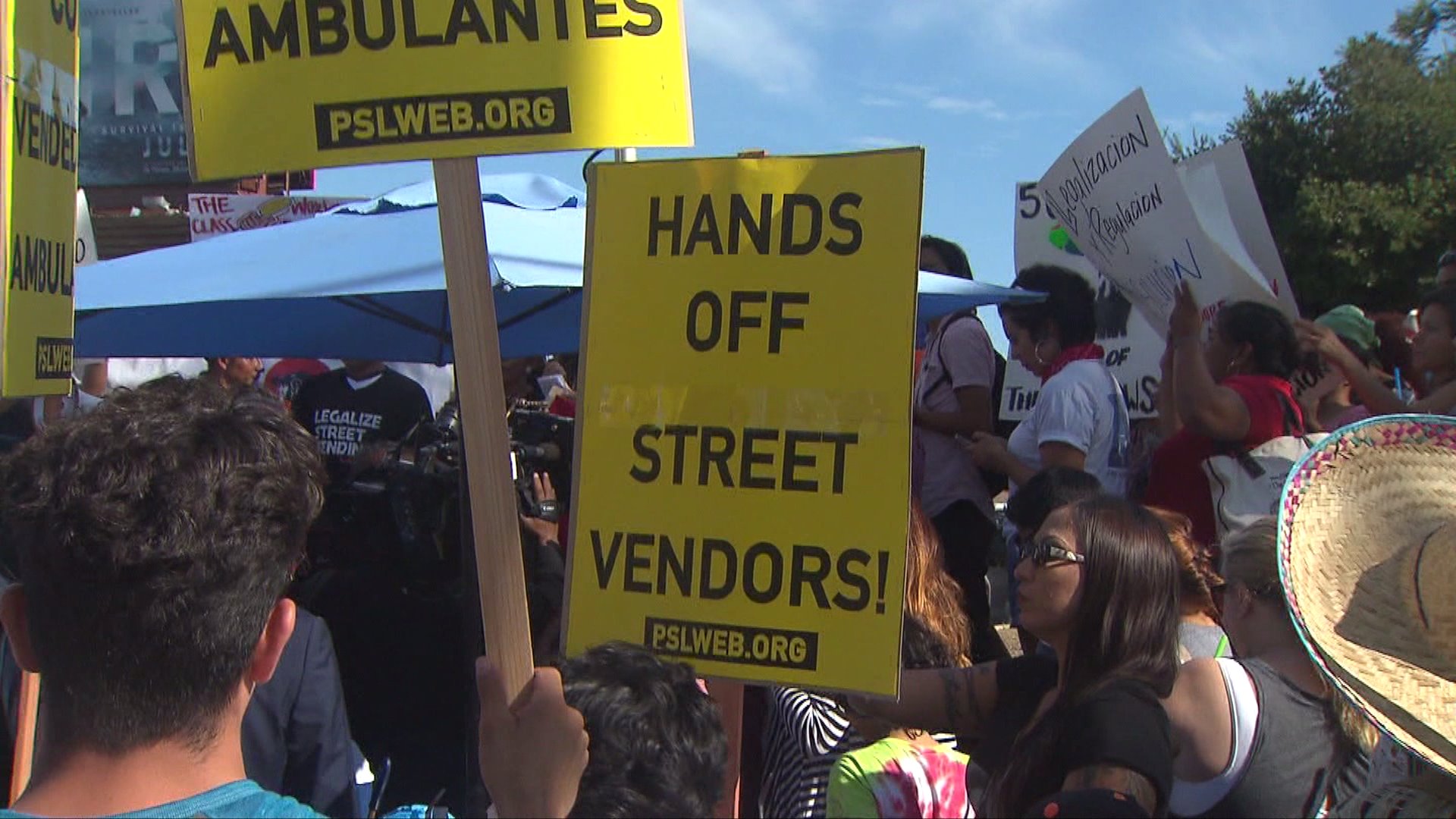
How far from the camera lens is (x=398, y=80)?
2.22 meters

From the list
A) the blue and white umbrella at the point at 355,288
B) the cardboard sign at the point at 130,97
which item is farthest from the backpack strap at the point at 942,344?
the cardboard sign at the point at 130,97

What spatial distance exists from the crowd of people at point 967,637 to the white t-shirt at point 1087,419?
0.04 feet

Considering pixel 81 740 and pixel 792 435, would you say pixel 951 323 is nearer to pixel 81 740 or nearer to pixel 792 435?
pixel 792 435

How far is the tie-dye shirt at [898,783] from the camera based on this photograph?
2719mm

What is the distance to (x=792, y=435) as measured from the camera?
2.40 meters

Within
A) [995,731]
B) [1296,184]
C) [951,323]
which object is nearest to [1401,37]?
[1296,184]

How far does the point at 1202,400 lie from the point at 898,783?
2098 mm

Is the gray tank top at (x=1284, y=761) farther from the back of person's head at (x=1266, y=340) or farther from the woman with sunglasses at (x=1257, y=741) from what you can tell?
the back of person's head at (x=1266, y=340)

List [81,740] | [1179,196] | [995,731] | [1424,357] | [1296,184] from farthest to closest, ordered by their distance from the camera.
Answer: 1. [1296,184]
2. [1424,357]
3. [1179,196]
4. [995,731]
5. [81,740]

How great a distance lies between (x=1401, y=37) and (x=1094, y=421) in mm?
32046

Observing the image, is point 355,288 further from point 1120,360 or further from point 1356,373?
point 1356,373

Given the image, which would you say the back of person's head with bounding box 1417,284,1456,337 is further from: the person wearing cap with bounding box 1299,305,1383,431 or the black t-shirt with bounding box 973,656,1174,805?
the black t-shirt with bounding box 973,656,1174,805

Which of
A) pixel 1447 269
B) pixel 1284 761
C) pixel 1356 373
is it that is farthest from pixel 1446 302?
pixel 1284 761

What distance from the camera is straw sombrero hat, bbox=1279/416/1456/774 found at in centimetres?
188
